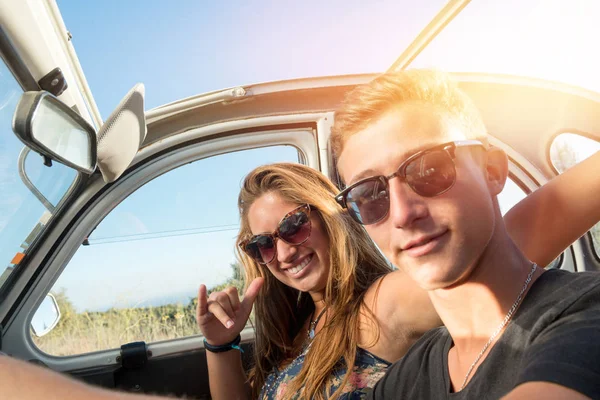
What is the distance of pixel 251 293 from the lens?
184 centimetres

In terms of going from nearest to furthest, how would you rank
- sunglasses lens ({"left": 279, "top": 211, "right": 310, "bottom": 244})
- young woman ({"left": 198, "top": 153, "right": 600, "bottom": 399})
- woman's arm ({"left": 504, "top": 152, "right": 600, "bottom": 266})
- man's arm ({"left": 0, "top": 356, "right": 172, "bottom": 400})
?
man's arm ({"left": 0, "top": 356, "right": 172, "bottom": 400}), woman's arm ({"left": 504, "top": 152, "right": 600, "bottom": 266}), young woman ({"left": 198, "top": 153, "right": 600, "bottom": 399}), sunglasses lens ({"left": 279, "top": 211, "right": 310, "bottom": 244})

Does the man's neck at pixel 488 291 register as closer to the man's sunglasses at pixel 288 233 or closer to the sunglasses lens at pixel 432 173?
the sunglasses lens at pixel 432 173

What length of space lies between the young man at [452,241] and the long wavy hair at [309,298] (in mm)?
439

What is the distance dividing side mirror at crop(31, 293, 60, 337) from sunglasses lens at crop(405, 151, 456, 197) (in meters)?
2.09

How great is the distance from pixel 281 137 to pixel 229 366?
1259 millimetres

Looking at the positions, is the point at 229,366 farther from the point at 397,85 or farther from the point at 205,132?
the point at 397,85

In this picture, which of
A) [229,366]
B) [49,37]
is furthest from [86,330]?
[49,37]

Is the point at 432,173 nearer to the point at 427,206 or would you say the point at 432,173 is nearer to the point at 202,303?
the point at 427,206

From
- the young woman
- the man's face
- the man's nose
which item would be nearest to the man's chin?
the man's face

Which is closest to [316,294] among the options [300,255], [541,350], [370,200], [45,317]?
[300,255]

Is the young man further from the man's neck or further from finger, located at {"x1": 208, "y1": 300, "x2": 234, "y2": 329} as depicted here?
finger, located at {"x1": 208, "y1": 300, "x2": 234, "y2": 329}

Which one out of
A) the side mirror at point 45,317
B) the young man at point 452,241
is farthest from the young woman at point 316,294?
the side mirror at point 45,317

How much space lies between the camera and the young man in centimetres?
85

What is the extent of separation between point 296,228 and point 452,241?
110 centimetres
